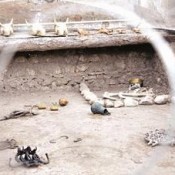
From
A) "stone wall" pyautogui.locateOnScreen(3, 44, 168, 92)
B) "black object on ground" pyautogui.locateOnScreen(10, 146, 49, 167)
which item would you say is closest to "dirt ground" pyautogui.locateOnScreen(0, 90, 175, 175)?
"black object on ground" pyautogui.locateOnScreen(10, 146, 49, 167)

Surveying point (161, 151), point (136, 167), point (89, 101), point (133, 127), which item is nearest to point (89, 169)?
point (136, 167)

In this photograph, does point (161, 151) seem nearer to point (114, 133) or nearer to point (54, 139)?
point (114, 133)

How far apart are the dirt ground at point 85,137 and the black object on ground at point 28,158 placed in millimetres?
63

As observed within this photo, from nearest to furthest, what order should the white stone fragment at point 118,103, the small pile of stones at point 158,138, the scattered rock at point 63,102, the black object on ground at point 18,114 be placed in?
the small pile of stones at point 158,138 < the black object on ground at point 18,114 < the white stone fragment at point 118,103 < the scattered rock at point 63,102

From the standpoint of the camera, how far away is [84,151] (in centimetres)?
546

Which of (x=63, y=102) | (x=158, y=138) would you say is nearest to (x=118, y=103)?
(x=63, y=102)

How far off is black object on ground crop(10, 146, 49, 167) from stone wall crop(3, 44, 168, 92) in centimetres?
367

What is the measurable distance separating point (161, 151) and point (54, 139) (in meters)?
1.41

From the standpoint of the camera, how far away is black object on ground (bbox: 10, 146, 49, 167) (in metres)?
4.99

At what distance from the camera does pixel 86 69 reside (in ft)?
29.5

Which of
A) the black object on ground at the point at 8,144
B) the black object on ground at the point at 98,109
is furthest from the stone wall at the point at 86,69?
the black object on ground at the point at 8,144

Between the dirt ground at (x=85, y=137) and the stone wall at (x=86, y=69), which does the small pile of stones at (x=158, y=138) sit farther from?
the stone wall at (x=86, y=69)

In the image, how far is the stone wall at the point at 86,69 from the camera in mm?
8695

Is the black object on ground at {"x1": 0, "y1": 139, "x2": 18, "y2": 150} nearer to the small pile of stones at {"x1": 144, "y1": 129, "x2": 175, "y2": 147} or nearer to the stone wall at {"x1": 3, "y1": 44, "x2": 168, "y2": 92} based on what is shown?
the small pile of stones at {"x1": 144, "y1": 129, "x2": 175, "y2": 147}
